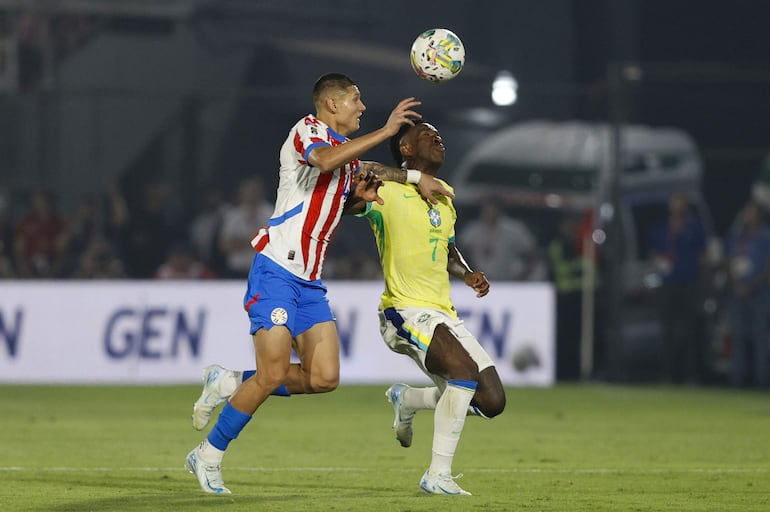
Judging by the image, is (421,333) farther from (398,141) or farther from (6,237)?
(6,237)

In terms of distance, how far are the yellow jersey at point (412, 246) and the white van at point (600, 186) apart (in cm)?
1030

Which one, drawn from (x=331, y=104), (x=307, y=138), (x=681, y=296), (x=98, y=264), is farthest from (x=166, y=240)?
(x=307, y=138)

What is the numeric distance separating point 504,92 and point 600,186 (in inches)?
68.6

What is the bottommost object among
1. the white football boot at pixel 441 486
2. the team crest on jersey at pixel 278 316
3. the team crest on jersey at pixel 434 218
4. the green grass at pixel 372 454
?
the green grass at pixel 372 454

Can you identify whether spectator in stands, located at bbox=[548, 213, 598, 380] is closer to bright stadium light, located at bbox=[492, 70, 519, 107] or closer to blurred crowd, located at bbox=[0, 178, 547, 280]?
blurred crowd, located at bbox=[0, 178, 547, 280]

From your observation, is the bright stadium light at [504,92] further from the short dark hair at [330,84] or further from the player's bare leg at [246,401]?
the player's bare leg at [246,401]

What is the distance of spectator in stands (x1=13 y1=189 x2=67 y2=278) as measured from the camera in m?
18.9

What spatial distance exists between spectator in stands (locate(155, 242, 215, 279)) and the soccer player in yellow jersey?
31.5 ft

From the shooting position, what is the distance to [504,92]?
20.2 m

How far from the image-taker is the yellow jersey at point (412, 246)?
29.8ft

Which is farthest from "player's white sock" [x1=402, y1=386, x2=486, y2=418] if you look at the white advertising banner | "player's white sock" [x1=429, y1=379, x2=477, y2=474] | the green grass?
the white advertising banner

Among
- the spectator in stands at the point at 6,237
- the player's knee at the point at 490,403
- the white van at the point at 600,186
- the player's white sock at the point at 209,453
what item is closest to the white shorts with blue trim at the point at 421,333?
the player's knee at the point at 490,403

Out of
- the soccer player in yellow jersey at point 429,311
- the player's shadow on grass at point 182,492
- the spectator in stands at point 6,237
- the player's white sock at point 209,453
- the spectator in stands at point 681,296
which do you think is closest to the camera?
the player's shadow on grass at point 182,492

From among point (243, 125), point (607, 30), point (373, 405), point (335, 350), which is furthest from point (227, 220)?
point (335, 350)
